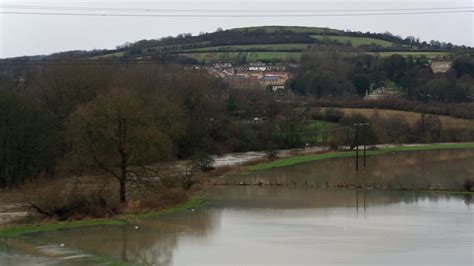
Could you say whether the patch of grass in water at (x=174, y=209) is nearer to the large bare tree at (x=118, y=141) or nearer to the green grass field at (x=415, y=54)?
the large bare tree at (x=118, y=141)

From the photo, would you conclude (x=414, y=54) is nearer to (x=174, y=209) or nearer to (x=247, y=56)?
(x=247, y=56)

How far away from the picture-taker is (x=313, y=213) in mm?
29141

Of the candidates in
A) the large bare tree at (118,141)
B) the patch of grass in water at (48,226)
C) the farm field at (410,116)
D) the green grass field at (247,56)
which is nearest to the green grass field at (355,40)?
the green grass field at (247,56)

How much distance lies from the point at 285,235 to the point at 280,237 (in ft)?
1.42

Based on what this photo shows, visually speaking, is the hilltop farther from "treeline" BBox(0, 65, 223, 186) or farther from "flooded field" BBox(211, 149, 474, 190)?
"flooded field" BBox(211, 149, 474, 190)

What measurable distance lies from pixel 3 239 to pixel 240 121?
40.5m

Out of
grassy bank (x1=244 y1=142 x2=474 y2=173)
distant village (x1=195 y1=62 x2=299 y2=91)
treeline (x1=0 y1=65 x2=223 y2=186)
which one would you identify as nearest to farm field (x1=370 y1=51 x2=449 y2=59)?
distant village (x1=195 y1=62 x2=299 y2=91)

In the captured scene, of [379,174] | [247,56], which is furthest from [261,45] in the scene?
[379,174]

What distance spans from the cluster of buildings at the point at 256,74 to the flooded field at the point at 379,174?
4732 centimetres

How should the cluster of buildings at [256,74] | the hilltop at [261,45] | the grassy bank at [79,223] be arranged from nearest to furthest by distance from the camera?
the grassy bank at [79,223], the hilltop at [261,45], the cluster of buildings at [256,74]

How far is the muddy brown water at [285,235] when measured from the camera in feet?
66.4

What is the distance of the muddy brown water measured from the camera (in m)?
20.2

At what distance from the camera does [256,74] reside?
A: 113 metres

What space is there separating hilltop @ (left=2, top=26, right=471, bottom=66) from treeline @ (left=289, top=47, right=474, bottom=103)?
5.41 m
